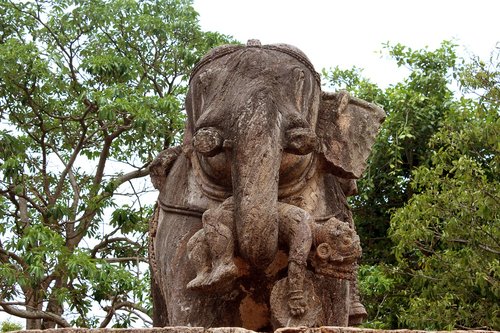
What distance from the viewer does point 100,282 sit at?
11.3 metres

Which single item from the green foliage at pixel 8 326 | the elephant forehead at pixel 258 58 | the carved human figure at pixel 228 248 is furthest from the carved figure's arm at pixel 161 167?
the green foliage at pixel 8 326

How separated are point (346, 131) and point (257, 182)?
1.04 metres

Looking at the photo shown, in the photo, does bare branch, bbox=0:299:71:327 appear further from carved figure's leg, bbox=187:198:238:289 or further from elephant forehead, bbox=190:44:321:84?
carved figure's leg, bbox=187:198:238:289

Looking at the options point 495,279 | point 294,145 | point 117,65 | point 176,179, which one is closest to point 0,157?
point 117,65

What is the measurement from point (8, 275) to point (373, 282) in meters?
3.92

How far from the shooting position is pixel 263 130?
5691 mm

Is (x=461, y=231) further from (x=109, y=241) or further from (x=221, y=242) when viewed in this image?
(x=221, y=242)

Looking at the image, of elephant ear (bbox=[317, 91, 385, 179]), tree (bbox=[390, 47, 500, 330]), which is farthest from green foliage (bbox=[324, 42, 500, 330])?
elephant ear (bbox=[317, 91, 385, 179])

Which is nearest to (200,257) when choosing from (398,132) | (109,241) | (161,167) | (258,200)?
(258,200)

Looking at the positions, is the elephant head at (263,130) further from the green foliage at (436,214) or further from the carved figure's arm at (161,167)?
the green foliage at (436,214)

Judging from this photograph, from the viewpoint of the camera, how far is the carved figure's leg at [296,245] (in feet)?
18.3

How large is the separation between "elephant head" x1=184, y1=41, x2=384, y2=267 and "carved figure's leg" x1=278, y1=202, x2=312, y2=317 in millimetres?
103

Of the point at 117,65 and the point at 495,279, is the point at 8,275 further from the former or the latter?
the point at 495,279

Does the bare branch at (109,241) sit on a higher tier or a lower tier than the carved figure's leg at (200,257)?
higher
